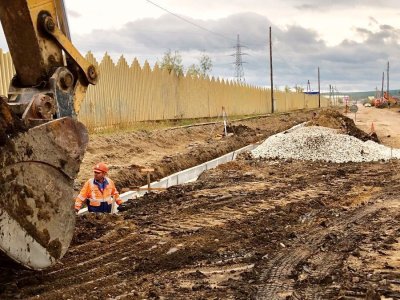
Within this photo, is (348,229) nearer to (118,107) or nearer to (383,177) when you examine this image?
(383,177)

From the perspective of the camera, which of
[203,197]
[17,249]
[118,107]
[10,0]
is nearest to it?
[17,249]

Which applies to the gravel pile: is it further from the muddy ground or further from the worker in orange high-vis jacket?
the worker in orange high-vis jacket

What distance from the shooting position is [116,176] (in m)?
11.7

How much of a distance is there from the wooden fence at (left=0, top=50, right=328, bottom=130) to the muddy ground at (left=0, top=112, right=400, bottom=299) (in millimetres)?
6544

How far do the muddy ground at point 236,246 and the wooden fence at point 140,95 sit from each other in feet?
21.5

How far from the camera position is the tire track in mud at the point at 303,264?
4914mm

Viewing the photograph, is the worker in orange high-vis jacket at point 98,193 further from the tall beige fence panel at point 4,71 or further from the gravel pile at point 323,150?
the gravel pile at point 323,150

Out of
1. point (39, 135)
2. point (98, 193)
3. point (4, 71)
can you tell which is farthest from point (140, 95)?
point (39, 135)

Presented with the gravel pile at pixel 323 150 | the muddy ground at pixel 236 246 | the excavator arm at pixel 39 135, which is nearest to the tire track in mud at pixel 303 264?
the muddy ground at pixel 236 246

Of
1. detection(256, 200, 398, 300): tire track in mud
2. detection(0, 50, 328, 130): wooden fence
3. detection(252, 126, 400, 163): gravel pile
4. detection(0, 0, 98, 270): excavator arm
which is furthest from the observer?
detection(0, 50, 328, 130): wooden fence

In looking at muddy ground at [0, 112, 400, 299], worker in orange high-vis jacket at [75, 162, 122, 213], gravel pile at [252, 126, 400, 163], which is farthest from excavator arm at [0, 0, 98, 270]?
gravel pile at [252, 126, 400, 163]

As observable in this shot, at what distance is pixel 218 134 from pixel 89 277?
58.5 ft

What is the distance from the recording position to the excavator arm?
403cm

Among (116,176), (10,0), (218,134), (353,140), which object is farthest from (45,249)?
(218,134)
